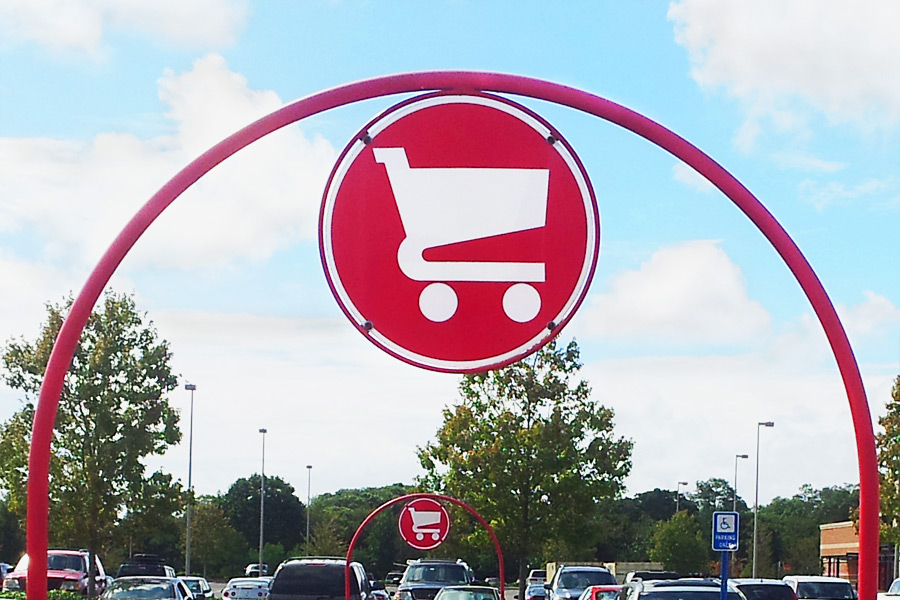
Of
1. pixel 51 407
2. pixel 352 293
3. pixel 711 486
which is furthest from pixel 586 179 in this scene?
pixel 711 486

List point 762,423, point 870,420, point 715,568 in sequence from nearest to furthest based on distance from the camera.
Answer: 1. point 870,420
2. point 762,423
3. point 715,568

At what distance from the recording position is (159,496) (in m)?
34.1

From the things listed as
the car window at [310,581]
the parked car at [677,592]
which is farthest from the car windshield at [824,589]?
the parked car at [677,592]

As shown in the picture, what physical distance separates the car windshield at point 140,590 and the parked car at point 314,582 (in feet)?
12.0

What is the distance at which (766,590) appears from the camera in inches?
1014

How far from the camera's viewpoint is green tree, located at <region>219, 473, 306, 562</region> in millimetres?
90938

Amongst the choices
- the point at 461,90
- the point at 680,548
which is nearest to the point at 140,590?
the point at 461,90

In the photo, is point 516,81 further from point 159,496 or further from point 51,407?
point 159,496

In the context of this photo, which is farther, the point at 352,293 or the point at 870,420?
the point at 870,420

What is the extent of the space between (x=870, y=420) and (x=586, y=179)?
2.02m

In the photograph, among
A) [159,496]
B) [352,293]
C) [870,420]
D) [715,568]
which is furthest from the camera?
[715,568]

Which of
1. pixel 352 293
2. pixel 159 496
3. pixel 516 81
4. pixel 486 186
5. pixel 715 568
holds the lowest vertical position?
pixel 715 568

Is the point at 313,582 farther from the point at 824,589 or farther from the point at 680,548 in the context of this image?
the point at 680,548

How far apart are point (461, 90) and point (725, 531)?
1605 centimetres
